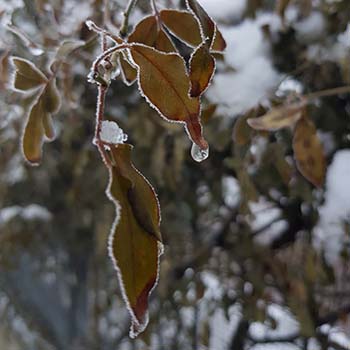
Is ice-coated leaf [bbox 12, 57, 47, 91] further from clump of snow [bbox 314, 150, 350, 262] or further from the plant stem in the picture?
clump of snow [bbox 314, 150, 350, 262]

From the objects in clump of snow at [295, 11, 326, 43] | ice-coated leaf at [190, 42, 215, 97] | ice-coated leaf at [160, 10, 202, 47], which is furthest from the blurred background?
ice-coated leaf at [190, 42, 215, 97]

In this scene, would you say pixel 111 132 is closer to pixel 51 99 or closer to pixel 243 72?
pixel 51 99

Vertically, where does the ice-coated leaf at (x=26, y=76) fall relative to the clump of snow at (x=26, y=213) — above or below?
above

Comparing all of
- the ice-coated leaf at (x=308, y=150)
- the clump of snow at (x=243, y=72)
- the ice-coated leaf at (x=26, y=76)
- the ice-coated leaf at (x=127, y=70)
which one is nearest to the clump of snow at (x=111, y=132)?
the ice-coated leaf at (x=127, y=70)

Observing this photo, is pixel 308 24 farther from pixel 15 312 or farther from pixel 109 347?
pixel 15 312

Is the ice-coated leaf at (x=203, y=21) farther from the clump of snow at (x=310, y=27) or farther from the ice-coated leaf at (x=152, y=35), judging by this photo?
the clump of snow at (x=310, y=27)

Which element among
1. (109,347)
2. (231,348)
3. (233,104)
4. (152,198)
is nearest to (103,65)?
(152,198)

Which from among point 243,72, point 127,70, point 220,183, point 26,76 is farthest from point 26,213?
point 127,70
